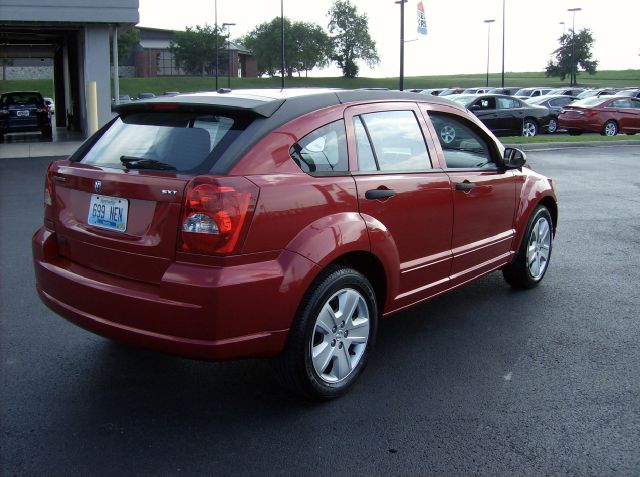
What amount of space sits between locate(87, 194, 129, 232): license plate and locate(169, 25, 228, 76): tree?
83479 millimetres

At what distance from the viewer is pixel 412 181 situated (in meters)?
4.28

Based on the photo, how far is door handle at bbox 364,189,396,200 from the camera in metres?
3.93

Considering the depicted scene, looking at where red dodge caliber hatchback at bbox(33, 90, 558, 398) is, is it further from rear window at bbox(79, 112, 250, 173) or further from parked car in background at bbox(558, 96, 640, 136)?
parked car in background at bbox(558, 96, 640, 136)

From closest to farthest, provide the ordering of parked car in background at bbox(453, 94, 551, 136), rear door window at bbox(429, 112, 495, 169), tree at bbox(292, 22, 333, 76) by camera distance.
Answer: rear door window at bbox(429, 112, 495, 169) < parked car in background at bbox(453, 94, 551, 136) < tree at bbox(292, 22, 333, 76)

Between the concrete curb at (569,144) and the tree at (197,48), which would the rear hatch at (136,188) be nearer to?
the concrete curb at (569,144)

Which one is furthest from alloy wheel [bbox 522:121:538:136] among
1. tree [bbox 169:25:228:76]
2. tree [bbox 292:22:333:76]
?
tree [bbox 292:22:333:76]

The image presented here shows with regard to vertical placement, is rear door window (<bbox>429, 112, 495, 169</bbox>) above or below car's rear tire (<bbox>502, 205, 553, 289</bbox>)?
above

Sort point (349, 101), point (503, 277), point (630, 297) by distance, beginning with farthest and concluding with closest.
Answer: point (503, 277), point (630, 297), point (349, 101)

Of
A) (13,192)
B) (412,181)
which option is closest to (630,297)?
(412,181)

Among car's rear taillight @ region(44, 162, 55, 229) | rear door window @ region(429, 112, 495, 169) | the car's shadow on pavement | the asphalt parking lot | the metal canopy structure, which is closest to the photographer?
the asphalt parking lot

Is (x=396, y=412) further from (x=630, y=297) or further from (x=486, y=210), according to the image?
(x=630, y=297)

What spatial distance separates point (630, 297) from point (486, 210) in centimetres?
169

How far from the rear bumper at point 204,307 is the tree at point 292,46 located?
87.2m

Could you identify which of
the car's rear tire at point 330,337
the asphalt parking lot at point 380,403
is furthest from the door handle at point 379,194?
the asphalt parking lot at point 380,403
